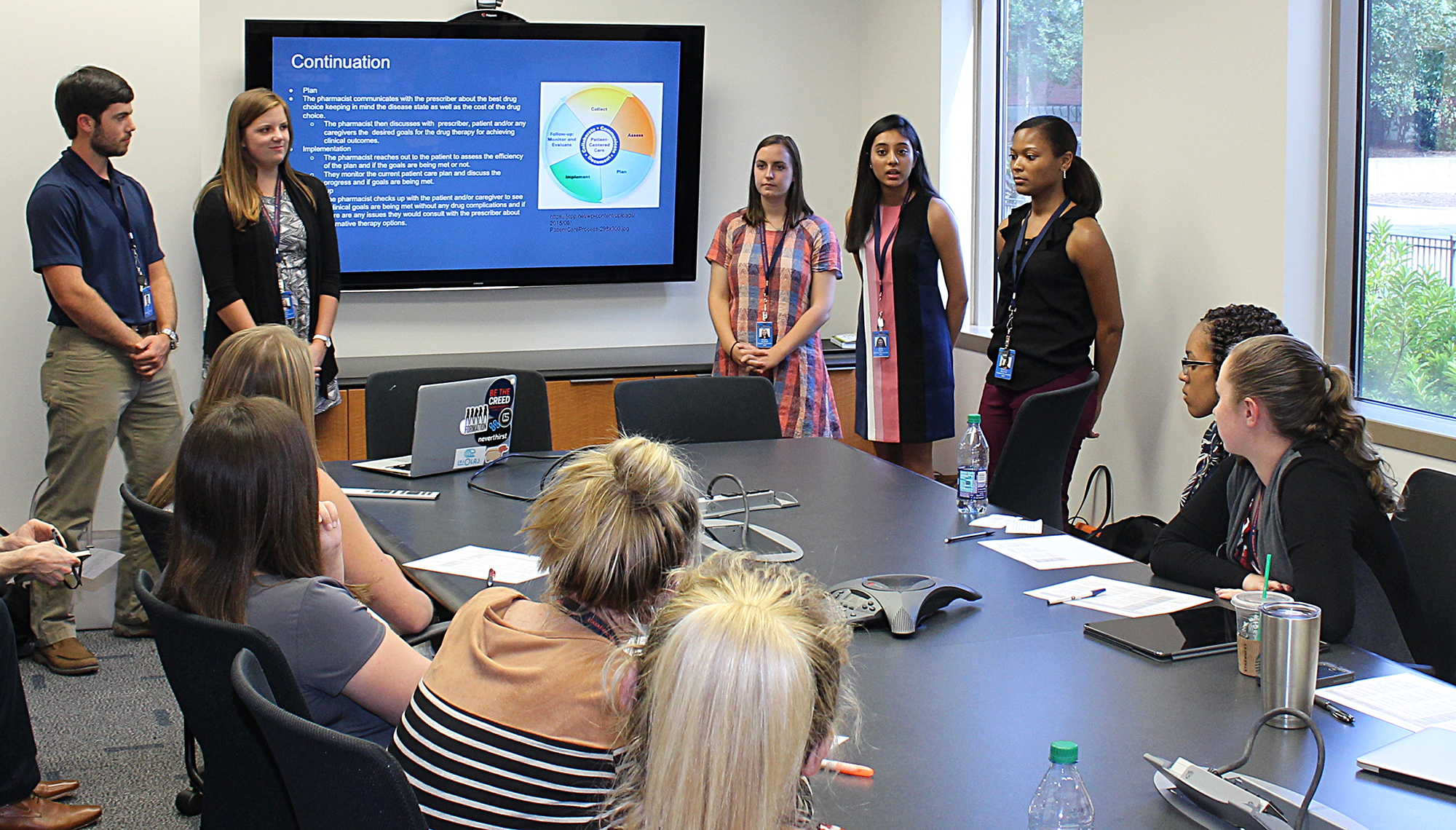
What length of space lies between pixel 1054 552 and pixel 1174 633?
544 millimetres

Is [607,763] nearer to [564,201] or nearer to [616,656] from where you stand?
[616,656]

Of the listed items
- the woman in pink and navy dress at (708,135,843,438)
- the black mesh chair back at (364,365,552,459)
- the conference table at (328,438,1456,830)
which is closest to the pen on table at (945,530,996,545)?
the conference table at (328,438,1456,830)

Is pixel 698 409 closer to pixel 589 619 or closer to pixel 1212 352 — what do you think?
pixel 1212 352

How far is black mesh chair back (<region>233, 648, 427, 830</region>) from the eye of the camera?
1105 millimetres

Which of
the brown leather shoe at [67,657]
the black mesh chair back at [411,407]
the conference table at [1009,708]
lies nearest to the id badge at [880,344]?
the black mesh chair back at [411,407]

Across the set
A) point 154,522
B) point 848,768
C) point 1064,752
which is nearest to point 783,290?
point 154,522

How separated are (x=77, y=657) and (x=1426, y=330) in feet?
13.6

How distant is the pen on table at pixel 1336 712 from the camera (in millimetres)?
1601

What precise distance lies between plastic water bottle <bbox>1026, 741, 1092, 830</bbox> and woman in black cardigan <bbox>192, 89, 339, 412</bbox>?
341 centimetres

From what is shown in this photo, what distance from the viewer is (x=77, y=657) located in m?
3.78

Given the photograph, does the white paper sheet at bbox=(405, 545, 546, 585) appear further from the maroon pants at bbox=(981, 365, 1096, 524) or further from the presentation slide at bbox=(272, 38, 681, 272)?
the presentation slide at bbox=(272, 38, 681, 272)

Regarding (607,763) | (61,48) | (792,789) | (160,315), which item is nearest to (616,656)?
(607,763)

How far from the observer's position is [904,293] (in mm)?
4422

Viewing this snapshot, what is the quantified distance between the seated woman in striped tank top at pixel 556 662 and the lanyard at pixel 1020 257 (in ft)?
9.01
